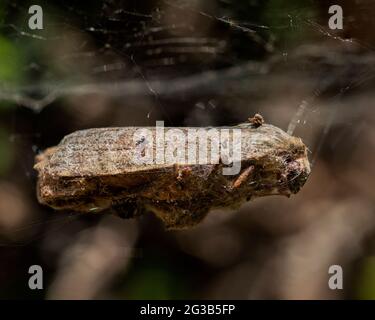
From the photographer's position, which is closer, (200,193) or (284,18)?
(200,193)

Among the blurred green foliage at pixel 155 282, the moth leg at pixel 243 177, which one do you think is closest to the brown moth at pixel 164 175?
the moth leg at pixel 243 177

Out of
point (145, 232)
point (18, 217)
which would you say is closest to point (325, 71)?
point (145, 232)

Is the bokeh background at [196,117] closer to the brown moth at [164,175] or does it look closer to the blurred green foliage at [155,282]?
the blurred green foliage at [155,282]

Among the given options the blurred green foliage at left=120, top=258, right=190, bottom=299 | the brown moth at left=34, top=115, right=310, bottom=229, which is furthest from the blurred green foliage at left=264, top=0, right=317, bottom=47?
the blurred green foliage at left=120, top=258, right=190, bottom=299

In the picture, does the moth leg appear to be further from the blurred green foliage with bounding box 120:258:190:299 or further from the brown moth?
the blurred green foliage with bounding box 120:258:190:299

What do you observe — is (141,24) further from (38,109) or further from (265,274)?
(265,274)

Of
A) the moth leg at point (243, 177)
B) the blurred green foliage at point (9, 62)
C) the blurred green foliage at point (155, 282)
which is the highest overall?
the blurred green foliage at point (9, 62)
